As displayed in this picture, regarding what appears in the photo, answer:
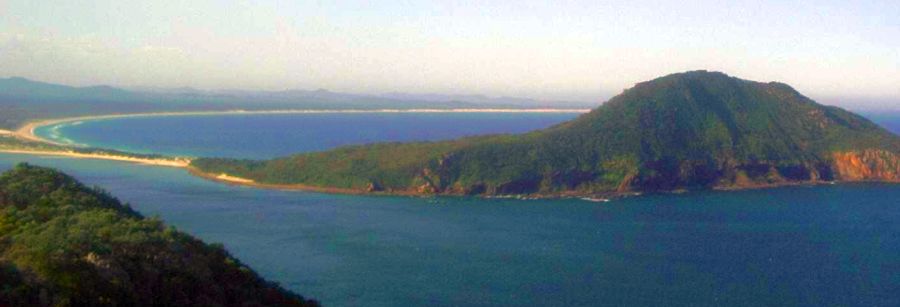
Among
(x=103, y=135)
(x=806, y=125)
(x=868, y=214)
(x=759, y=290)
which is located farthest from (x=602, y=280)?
(x=103, y=135)

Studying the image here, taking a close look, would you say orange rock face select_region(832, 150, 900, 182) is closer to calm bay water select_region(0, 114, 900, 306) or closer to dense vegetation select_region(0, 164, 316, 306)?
calm bay water select_region(0, 114, 900, 306)

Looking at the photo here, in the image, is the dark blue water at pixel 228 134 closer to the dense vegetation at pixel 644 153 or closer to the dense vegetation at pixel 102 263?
the dense vegetation at pixel 644 153

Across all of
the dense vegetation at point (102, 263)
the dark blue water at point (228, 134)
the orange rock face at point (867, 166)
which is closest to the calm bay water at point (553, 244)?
the dense vegetation at point (102, 263)

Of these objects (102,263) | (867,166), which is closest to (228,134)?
(867,166)

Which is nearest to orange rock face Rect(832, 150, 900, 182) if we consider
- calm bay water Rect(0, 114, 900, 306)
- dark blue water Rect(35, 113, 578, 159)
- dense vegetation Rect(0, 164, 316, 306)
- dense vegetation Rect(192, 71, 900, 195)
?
dense vegetation Rect(192, 71, 900, 195)

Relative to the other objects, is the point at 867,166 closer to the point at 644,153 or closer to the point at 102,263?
the point at 644,153
